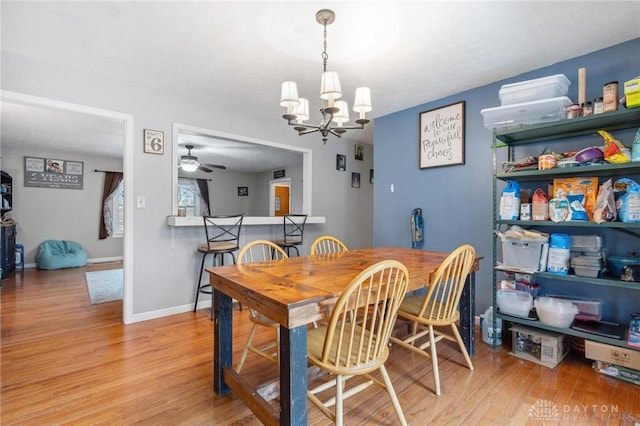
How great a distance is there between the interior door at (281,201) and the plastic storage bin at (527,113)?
663 cm

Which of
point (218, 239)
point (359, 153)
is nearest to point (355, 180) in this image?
point (359, 153)

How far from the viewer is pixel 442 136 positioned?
124 inches

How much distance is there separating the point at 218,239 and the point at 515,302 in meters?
2.98

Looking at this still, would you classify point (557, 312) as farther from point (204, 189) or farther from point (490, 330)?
point (204, 189)

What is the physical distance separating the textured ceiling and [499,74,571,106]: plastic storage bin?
11.2 inches

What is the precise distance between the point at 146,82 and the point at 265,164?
465 cm

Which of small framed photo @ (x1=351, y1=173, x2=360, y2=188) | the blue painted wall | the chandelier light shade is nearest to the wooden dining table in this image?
the blue painted wall

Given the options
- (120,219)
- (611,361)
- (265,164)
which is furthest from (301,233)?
(120,219)

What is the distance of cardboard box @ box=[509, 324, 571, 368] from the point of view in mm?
2078

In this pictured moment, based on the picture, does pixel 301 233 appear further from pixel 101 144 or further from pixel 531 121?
pixel 101 144

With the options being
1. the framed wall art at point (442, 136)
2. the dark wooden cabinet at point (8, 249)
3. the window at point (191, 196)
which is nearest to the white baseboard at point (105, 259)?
the dark wooden cabinet at point (8, 249)

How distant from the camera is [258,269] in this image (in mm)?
1725

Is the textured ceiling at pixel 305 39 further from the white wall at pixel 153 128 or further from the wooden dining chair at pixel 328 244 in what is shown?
the wooden dining chair at pixel 328 244

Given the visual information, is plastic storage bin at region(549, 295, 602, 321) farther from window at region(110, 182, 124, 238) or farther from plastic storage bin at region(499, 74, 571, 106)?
window at region(110, 182, 124, 238)
